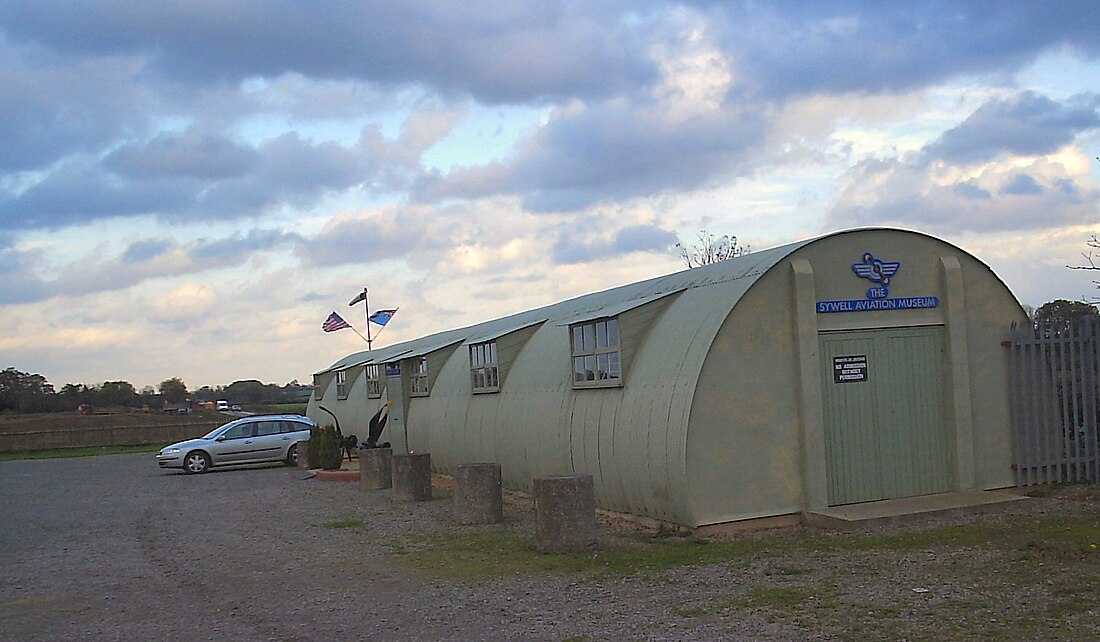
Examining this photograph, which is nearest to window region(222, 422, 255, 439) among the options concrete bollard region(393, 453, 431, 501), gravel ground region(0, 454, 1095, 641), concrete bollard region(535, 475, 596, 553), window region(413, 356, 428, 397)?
window region(413, 356, 428, 397)

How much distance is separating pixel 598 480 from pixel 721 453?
2.39 meters

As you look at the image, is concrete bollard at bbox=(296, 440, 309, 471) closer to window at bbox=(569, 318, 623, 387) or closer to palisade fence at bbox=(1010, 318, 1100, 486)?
window at bbox=(569, 318, 623, 387)

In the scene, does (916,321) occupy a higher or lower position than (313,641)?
higher

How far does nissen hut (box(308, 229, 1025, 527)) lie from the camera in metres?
12.6

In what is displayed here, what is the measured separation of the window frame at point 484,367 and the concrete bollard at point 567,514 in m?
7.80

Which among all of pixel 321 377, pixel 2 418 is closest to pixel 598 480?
pixel 321 377

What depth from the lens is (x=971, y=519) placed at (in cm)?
1225

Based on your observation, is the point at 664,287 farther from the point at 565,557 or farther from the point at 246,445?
the point at 246,445

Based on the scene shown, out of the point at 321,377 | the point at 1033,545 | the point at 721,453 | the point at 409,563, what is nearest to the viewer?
the point at 1033,545

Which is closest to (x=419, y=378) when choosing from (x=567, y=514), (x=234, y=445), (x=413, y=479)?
(x=413, y=479)

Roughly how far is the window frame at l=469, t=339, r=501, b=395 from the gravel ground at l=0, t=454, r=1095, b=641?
282 cm

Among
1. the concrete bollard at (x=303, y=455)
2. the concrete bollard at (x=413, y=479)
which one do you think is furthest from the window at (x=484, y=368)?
the concrete bollard at (x=303, y=455)

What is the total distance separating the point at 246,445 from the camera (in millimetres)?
28703

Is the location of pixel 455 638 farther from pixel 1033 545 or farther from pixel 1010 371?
pixel 1010 371
